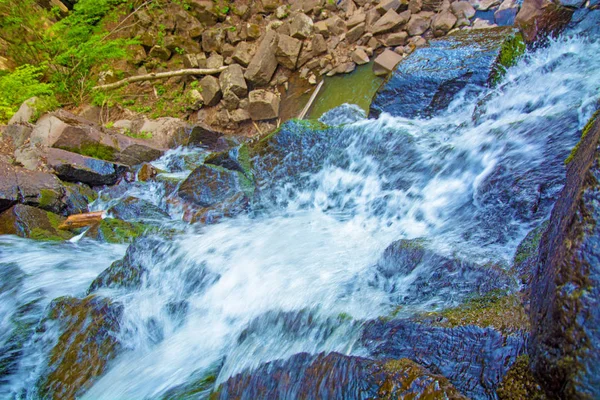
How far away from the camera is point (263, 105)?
8641 millimetres

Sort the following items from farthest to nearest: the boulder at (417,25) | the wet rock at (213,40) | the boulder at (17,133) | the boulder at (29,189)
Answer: the wet rock at (213,40)
the boulder at (417,25)
the boulder at (17,133)
the boulder at (29,189)

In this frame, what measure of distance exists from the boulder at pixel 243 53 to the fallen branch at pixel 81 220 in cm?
568

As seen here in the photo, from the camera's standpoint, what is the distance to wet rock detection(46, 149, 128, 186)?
641cm

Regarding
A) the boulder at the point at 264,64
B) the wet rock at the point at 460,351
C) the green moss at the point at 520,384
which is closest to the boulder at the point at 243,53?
the boulder at the point at 264,64

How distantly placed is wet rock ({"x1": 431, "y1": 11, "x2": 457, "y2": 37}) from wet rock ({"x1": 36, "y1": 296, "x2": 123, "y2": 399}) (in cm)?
778

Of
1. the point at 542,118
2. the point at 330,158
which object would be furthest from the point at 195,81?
the point at 542,118

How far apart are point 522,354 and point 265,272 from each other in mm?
2168

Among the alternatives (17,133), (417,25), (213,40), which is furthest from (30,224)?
(417,25)

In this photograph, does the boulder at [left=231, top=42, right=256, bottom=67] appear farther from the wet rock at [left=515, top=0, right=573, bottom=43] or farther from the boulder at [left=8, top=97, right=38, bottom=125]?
the wet rock at [left=515, top=0, right=573, bottom=43]

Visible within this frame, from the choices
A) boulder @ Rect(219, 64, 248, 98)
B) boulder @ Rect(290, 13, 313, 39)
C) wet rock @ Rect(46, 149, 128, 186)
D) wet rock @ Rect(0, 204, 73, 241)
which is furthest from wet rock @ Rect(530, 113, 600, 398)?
boulder @ Rect(290, 13, 313, 39)

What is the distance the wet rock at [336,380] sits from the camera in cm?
149

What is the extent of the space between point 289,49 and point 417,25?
2.91 m

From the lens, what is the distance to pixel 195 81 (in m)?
10.1

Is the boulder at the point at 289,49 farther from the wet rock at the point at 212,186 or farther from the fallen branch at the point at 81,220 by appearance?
the fallen branch at the point at 81,220
